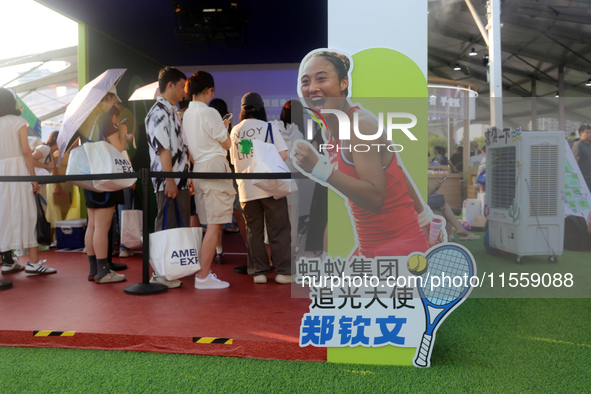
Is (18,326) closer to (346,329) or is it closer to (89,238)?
(89,238)

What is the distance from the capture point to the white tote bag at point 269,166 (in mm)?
3373

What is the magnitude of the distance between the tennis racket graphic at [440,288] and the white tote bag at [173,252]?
1745 mm

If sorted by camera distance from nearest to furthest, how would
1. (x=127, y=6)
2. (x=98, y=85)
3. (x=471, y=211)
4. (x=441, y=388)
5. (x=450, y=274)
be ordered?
(x=441, y=388)
(x=450, y=274)
(x=98, y=85)
(x=127, y=6)
(x=471, y=211)

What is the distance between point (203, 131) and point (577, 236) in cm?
453

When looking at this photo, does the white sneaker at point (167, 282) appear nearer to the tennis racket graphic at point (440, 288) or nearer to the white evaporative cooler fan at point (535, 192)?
the tennis racket graphic at point (440, 288)

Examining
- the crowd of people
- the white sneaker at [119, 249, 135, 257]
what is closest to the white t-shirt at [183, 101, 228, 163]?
the crowd of people

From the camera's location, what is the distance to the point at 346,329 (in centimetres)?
224

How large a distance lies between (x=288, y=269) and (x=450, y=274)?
175cm

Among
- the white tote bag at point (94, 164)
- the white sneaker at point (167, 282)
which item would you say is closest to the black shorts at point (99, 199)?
the white tote bag at point (94, 164)

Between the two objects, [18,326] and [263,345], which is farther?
[18,326]

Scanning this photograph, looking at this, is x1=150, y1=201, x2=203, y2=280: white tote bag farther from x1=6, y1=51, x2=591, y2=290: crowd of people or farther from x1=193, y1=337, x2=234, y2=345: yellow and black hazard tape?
x1=193, y1=337, x2=234, y2=345: yellow and black hazard tape

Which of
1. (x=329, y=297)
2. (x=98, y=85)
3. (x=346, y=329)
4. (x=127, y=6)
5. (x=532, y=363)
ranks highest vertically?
(x=127, y=6)

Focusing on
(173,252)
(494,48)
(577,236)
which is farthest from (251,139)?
(577,236)

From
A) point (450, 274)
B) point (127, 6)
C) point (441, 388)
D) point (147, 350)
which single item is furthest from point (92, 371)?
point (127, 6)
